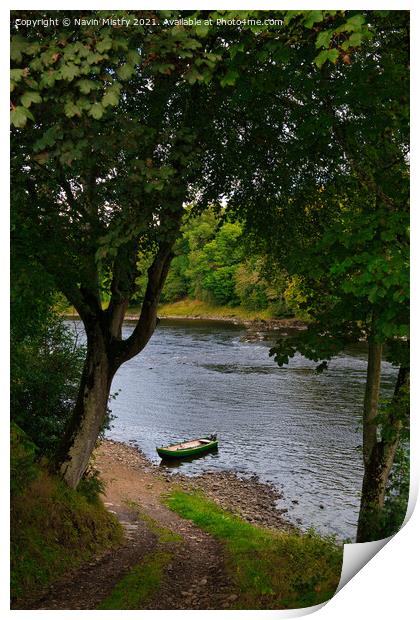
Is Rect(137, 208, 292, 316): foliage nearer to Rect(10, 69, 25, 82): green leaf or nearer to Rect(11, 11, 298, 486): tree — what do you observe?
Rect(11, 11, 298, 486): tree

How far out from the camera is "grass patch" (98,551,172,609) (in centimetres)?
421

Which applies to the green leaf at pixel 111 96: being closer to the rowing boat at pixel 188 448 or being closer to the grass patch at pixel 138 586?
the grass patch at pixel 138 586

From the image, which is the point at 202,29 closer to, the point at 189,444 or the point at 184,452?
the point at 184,452

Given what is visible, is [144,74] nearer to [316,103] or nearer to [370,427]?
[316,103]

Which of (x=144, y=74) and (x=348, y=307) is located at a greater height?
(x=144, y=74)

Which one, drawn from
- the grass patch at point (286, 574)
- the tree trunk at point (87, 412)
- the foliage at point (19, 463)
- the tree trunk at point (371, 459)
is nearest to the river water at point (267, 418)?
the tree trunk at point (371, 459)

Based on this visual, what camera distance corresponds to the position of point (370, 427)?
5.77m

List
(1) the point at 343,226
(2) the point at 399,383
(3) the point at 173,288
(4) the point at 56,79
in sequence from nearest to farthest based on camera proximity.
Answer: (4) the point at 56,79 < (1) the point at 343,226 < (2) the point at 399,383 < (3) the point at 173,288

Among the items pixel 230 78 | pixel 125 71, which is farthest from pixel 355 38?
pixel 125 71

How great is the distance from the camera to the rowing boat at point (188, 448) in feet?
46.4

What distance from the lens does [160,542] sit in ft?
21.6
